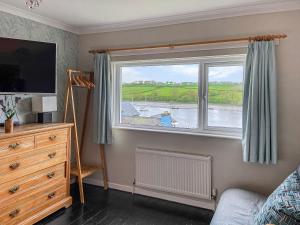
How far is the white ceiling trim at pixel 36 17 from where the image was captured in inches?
107

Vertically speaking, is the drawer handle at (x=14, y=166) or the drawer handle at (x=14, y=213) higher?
the drawer handle at (x=14, y=166)

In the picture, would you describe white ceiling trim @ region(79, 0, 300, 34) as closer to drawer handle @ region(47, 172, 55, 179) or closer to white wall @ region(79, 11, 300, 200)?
white wall @ region(79, 11, 300, 200)

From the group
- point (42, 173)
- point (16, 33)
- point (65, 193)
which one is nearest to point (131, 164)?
point (65, 193)

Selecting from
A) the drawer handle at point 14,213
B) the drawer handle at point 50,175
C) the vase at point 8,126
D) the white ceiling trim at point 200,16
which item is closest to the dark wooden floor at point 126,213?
the drawer handle at point 14,213

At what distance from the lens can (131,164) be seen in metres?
→ 3.43

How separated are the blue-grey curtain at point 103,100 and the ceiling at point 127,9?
58cm

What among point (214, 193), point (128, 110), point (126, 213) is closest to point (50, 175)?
point (126, 213)

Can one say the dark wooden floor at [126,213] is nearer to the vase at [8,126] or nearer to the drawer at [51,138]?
the drawer at [51,138]

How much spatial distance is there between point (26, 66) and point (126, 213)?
199 cm

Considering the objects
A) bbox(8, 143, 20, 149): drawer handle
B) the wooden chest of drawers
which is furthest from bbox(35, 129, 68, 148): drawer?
bbox(8, 143, 20, 149): drawer handle

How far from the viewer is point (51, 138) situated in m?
2.75

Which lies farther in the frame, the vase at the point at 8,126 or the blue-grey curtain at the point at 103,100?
the blue-grey curtain at the point at 103,100

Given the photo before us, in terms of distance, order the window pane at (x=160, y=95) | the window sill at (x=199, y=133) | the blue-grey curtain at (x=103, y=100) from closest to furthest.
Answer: the window sill at (x=199, y=133) < the window pane at (x=160, y=95) < the blue-grey curtain at (x=103, y=100)

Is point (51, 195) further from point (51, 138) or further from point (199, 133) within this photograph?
point (199, 133)
